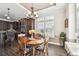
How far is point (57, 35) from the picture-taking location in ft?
7.23

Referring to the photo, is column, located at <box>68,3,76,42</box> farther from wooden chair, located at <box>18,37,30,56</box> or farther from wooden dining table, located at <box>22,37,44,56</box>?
wooden chair, located at <box>18,37,30,56</box>

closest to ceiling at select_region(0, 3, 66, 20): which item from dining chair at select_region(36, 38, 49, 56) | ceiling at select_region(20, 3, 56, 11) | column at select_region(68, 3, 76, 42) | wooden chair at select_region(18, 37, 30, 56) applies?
ceiling at select_region(20, 3, 56, 11)

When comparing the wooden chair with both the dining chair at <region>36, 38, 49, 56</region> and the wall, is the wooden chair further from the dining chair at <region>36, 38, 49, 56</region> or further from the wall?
the wall

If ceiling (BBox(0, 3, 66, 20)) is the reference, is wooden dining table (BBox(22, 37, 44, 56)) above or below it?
below

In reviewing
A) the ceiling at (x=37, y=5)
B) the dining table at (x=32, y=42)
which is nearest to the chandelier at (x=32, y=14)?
the ceiling at (x=37, y=5)

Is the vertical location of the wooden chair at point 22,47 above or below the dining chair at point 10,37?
below

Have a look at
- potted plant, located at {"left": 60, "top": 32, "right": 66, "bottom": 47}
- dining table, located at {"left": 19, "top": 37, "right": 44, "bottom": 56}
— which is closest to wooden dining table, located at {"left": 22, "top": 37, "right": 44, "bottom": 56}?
dining table, located at {"left": 19, "top": 37, "right": 44, "bottom": 56}

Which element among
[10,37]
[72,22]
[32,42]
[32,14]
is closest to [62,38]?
[72,22]

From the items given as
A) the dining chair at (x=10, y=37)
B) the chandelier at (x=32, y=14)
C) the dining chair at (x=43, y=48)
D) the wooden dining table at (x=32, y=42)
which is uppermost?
the chandelier at (x=32, y=14)

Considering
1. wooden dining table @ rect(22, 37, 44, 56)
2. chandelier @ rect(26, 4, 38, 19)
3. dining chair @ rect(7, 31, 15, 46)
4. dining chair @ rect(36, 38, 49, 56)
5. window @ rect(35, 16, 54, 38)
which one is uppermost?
chandelier @ rect(26, 4, 38, 19)

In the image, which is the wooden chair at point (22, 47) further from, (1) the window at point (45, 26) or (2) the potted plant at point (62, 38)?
(2) the potted plant at point (62, 38)

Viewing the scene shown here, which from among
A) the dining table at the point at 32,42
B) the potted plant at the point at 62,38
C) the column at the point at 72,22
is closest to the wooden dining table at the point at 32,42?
the dining table at the point at 32,42

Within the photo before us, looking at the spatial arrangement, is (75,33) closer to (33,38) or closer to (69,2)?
(69,2)

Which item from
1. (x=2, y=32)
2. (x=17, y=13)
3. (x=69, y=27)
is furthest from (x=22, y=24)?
(x=69, y=27)
